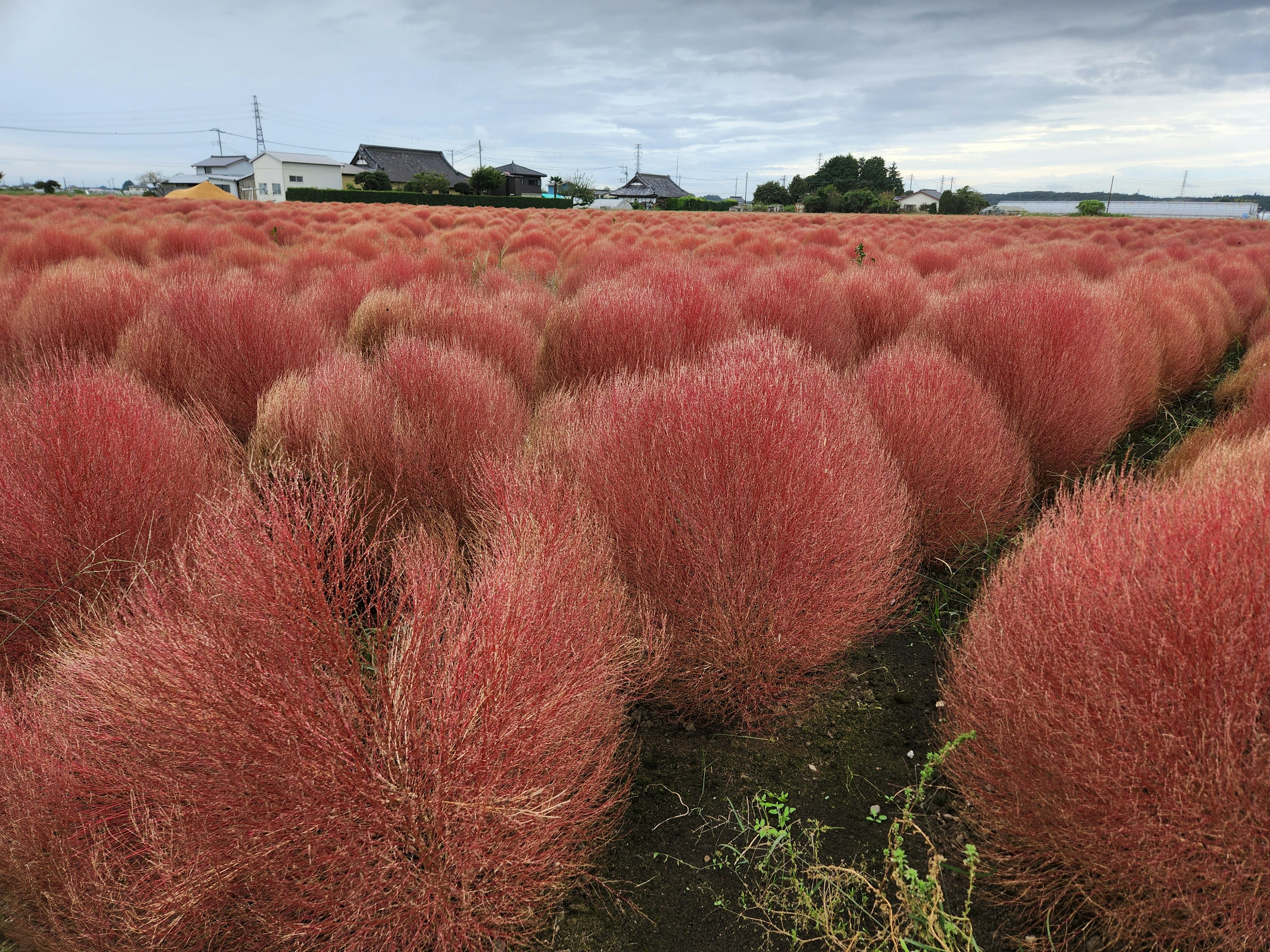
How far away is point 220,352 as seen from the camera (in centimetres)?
385

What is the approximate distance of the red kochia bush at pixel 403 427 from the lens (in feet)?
9.04

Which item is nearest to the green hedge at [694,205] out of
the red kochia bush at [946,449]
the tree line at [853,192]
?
the tree line at [853,192]

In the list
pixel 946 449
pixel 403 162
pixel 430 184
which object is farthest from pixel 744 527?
pixel 403 162

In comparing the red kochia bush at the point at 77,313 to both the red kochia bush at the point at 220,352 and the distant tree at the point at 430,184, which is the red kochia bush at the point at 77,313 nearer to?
the red kochia bush at the point at 220,352

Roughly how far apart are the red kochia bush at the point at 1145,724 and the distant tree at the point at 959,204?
44.7 metres

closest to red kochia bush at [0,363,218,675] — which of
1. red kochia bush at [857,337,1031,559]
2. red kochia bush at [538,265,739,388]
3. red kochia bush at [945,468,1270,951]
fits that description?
red kochia bush at [538,265,739,388]

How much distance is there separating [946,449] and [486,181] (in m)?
42.7

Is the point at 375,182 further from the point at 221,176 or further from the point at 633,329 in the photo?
the point at 633,329

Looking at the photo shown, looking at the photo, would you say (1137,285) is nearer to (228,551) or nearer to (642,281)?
(642,281)

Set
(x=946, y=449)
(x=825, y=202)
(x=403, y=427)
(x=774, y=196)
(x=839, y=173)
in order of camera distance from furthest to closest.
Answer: (x=839, y=173) → (x=774, y=196) → (x=825, y=202) → (x=946, y=449) → (x=403, y=427)

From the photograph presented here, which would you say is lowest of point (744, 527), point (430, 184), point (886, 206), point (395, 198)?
point (744, 527)

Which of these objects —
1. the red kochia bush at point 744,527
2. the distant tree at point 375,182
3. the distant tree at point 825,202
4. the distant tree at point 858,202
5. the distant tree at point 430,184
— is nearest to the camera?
the red kochia bush at point 744,527

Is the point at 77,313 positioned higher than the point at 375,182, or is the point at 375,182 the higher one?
the point at 375,182

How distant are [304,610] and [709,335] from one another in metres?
3.38
